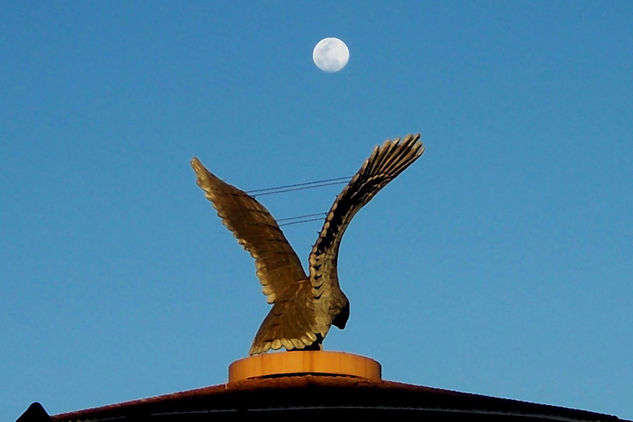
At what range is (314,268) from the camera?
32719mm

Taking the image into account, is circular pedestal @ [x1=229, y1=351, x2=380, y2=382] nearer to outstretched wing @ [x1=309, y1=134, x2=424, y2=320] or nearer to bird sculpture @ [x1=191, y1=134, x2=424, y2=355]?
bird sculpture @ [x1=191, y1=134, x2=424, y2=355]

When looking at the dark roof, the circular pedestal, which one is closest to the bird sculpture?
the circular pedestal

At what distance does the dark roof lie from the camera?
26.9 m

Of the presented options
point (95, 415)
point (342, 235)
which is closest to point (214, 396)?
point (95, 415)

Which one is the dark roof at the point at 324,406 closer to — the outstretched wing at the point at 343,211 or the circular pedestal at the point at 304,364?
the circular pedestal at the point at 304,364

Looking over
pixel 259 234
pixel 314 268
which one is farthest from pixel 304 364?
pixel 259 234

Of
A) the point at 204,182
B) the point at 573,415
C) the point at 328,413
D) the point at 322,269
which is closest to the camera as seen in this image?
the point at 328,413

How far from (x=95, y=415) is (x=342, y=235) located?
8.76 metres

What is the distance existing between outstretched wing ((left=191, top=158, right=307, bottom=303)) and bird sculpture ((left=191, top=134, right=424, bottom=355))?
0.03 metres

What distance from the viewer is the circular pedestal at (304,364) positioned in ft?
102

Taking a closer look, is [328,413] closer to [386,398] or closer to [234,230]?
[386,398]

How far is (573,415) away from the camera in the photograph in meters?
29.8

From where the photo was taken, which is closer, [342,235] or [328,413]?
[328,413]

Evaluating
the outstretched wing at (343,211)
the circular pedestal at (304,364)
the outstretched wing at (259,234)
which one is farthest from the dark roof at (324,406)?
the outstretched wing at (259,234)
